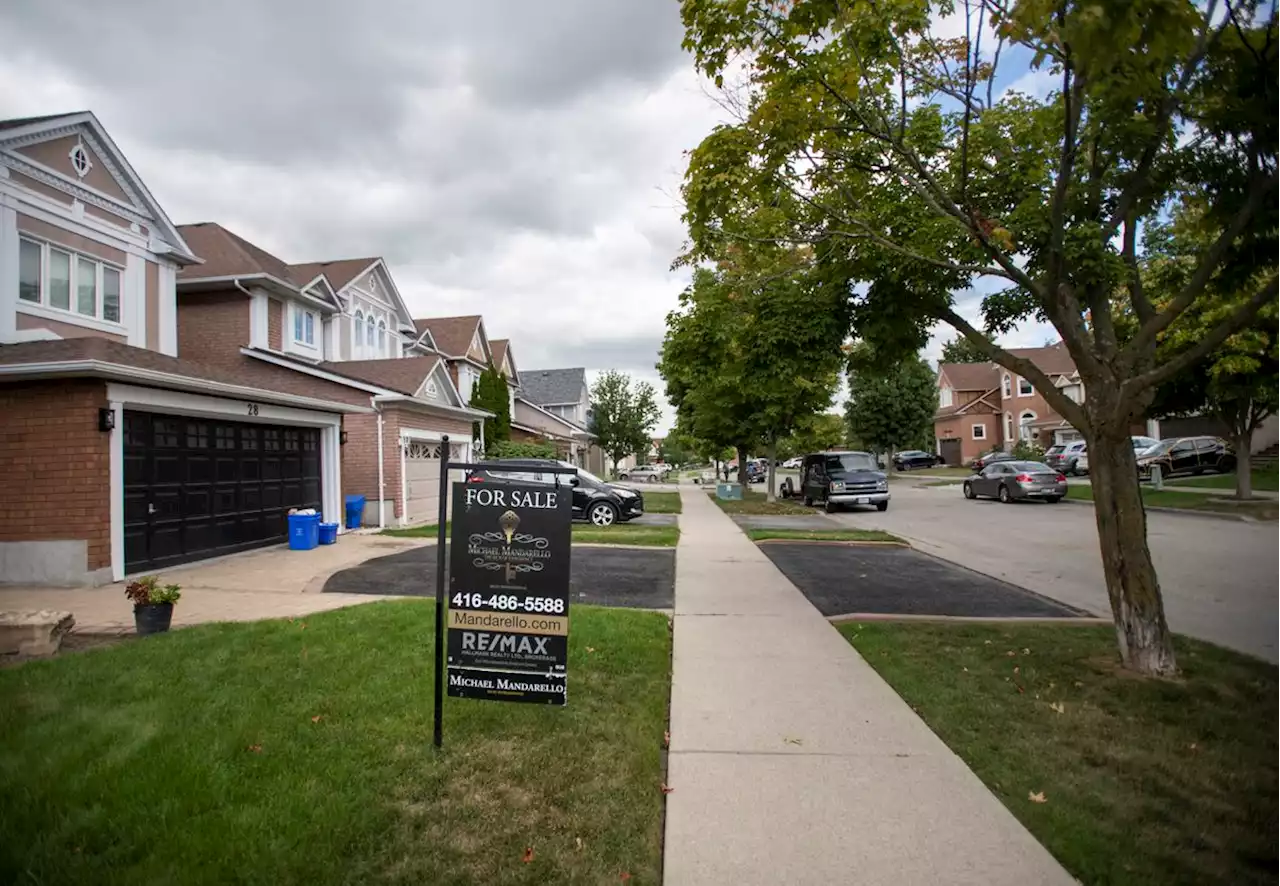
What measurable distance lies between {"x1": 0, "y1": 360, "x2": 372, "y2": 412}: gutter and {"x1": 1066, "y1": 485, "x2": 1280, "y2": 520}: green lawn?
16644 mm

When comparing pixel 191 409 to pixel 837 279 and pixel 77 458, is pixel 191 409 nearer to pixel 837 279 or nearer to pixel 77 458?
pixel 77 458

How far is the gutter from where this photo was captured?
30.4ft

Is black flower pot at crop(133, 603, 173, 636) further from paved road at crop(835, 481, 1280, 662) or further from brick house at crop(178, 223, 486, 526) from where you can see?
brick house at crop(178, 223, 486, 526)

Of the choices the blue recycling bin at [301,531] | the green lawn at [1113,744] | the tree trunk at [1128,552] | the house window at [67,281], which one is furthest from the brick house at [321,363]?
the tree trunk at [1128,552]

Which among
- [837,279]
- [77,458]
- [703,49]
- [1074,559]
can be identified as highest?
[703,49]

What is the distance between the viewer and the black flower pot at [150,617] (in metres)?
6.65

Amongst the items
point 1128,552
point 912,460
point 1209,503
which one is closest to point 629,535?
point 1128,552

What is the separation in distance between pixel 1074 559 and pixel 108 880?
42.9ft

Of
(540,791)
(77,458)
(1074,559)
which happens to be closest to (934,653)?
Answer: (540,791)

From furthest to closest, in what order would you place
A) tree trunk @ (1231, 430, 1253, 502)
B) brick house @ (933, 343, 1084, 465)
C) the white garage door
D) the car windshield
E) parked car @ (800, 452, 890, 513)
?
brick house @ (933, 343, 1084, 465)
the car windshield
parked car @ (800, 452, 890, 513)
tree trunk @ (1231, 430, 1253, 502)
the white garage door

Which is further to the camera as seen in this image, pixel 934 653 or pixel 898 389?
pixel 898 389

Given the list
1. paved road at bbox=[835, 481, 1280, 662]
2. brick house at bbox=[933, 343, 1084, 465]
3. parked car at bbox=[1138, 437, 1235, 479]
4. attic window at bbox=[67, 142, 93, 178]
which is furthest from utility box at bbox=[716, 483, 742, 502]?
brick house at bbox=[933, 343, 1084, 465]

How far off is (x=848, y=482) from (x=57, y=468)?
2025 centimetres

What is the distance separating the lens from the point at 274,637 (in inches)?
251
